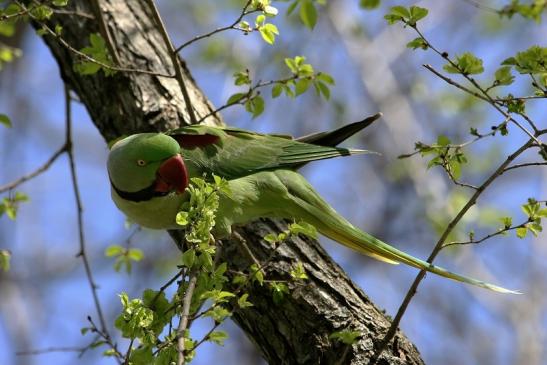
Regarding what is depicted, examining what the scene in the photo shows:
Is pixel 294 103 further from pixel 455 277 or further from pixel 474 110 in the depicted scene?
pixel 455 277

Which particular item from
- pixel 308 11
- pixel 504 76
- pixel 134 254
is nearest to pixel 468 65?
pixel 504 76

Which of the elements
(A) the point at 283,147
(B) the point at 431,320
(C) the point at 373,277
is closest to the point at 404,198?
(C) the point at 373,277

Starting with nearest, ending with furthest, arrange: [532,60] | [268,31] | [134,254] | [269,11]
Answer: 1. [532,60]
2. [269,11]
3. [268,31]
4. [134,254]

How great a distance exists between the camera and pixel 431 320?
932 cm

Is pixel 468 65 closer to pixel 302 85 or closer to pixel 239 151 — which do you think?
pixel 302 85

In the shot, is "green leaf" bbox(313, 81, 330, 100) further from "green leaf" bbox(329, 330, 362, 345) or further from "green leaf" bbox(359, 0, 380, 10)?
"green leaf" bbox(359, 0, 380, 10)

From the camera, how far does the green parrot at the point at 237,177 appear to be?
281cm

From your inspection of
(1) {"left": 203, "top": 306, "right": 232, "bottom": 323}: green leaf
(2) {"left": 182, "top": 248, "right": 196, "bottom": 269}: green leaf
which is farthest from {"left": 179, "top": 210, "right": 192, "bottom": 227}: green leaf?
(1) {"left": 203, "top": 306, "right": 232, "bottom": 323}: green leaf

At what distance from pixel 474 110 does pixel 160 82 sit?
4.65 m

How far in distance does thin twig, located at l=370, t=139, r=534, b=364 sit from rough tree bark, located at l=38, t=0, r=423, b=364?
0.22 ft

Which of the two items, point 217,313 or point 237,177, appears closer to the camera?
point 217,313

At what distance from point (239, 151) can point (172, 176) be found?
1.64 feet

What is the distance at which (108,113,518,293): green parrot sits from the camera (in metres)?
2.81

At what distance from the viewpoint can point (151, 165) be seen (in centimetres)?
282
